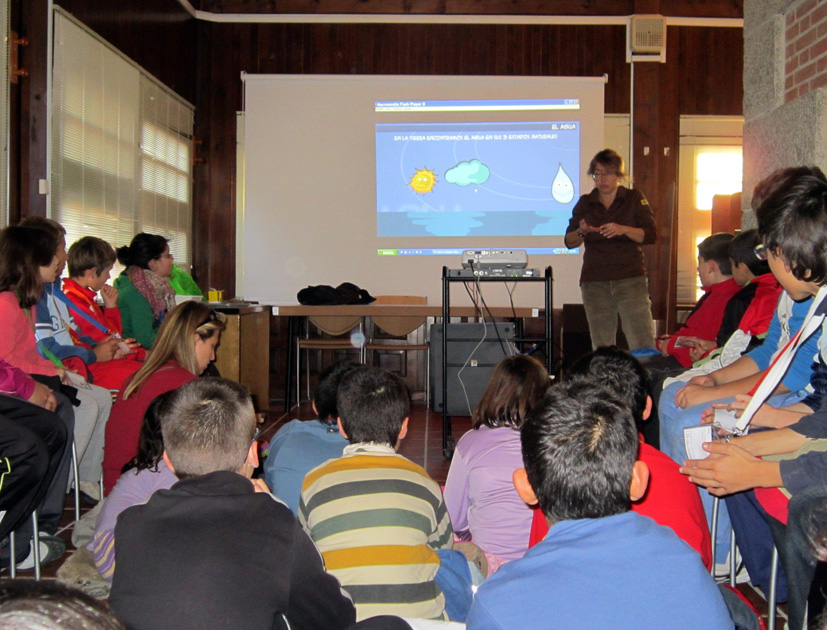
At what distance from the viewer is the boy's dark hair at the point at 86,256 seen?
11.3 ft

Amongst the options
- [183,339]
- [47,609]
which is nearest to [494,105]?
[183,339]

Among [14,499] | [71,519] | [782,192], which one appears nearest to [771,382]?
[782,192]

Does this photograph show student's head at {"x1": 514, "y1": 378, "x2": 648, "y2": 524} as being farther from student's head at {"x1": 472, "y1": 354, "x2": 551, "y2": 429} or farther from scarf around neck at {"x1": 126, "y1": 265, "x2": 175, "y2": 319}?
scarf around neck at {"x1": 126, "y1": 265, "x2": 175, "y2": 319}

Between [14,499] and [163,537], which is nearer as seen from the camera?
[163,537]

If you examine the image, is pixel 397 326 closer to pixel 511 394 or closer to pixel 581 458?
pixel 511 394

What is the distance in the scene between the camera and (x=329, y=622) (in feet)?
3.41

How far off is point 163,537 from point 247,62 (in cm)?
622

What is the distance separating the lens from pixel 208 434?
119 centimetres

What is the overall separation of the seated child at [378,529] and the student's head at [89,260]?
2563mm

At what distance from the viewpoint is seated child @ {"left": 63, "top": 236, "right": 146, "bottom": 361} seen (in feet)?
11.2

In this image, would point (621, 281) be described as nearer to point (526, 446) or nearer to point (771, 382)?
point (771, 382)

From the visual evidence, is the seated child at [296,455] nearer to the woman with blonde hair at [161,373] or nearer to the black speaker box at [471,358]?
the woman with blonde hair at [161,373]

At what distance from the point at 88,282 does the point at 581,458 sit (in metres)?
3.22

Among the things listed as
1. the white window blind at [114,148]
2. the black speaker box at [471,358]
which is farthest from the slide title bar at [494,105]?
the black speaker box at [471,358]
